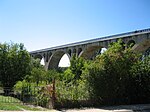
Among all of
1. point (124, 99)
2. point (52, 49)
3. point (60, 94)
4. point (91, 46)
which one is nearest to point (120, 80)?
point (124, 99)

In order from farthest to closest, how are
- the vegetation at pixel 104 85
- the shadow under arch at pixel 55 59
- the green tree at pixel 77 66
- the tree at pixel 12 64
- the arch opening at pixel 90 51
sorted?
the shadow under arch at pixel 55 59
the arch opening at pixel 90 51
the green tree at pixel 77 66
the tree at pixel 12 64
the vegetation at pixel 104 85

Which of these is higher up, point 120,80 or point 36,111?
point 120,80

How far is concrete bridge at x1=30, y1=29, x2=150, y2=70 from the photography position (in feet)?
108

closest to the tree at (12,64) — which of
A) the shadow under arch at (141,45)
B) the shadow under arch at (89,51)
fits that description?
the shadow under arch at (141,45)

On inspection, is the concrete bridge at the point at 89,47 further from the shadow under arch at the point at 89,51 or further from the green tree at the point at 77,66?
the green tree at the point at 77,66

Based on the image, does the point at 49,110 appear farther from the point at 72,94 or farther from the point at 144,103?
the point at 144,103

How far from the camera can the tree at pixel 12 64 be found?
2500cm

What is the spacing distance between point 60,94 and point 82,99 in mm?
1692

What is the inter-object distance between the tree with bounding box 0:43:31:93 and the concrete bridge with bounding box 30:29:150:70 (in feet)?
41.1

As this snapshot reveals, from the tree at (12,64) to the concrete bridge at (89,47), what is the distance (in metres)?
12.5

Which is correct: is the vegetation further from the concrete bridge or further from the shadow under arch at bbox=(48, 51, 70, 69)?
the shadow under arch at bbox=(48, 51, 70, 69)

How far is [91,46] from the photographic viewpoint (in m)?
42.2

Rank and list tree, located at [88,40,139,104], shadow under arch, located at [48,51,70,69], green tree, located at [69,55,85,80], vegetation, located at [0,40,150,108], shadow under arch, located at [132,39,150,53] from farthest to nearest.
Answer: shadow under arch, located at [48,51,70,69]
green tree, located at [69,55,85,80]
shadow under arch, located at [132,39,150,53]
tree, located at [88,40,139,104]
vegetation, located at [0,40,150,108]

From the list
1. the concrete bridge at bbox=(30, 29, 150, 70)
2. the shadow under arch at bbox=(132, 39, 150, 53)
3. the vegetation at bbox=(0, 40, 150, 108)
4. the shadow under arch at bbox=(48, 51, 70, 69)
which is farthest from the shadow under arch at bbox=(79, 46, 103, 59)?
the vegetation at bbox=(0, 40, 150, 108)
